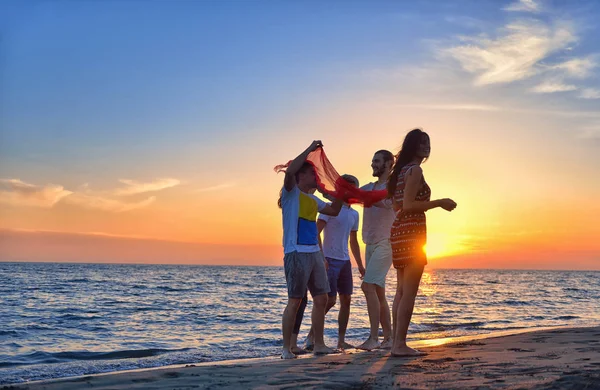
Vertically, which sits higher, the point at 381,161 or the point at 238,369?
the point at 381,161

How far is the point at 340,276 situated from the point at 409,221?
7.42 feet

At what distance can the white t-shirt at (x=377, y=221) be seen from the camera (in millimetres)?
7322

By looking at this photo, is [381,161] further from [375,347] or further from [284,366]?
[284,366]

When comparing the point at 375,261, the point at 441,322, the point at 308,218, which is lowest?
the point at 441,322

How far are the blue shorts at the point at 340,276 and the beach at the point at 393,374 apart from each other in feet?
4.76

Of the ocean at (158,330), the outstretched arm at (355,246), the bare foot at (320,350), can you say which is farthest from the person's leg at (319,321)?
the ocean at (158,330)

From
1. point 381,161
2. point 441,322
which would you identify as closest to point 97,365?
point 381,161

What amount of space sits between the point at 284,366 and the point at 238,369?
0.45 meters

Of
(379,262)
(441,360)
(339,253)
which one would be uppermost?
(339,253)

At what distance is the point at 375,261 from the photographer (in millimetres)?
7344

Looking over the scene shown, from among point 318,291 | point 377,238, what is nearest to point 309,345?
point 318,291

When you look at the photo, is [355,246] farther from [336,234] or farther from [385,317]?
[385,317]

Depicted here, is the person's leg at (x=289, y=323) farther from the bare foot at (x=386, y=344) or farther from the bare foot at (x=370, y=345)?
the bare foot at (x=386, y=344)

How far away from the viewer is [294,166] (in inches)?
245
